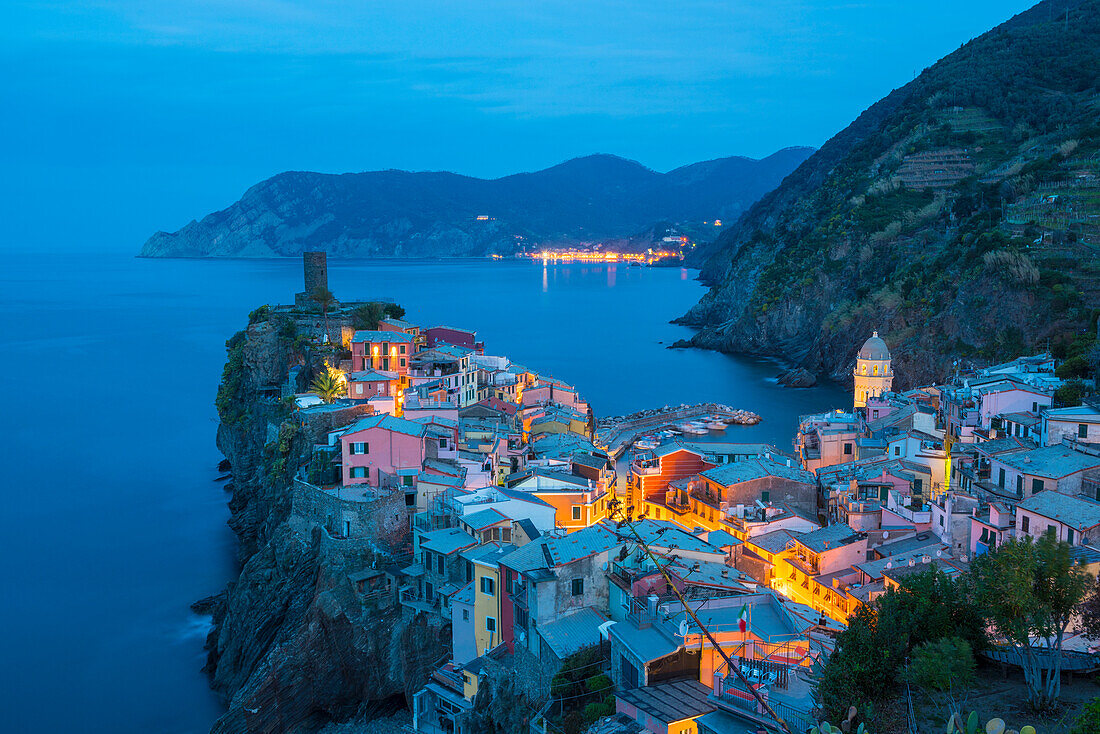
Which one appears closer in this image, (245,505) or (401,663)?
(401,663)

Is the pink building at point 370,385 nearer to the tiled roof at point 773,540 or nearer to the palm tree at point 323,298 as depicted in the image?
the palm tree at point 323,298

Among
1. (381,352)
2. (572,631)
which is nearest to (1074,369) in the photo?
(572,631)

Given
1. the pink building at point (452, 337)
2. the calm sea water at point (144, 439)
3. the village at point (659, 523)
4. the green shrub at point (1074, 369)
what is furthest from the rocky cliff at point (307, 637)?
the green shrub at point (1074, 369)

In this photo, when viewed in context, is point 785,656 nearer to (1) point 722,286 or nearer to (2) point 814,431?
(2) point 814,431

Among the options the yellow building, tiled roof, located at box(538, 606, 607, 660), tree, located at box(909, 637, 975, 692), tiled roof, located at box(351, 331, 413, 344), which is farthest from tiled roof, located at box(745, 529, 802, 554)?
tiled roof, located at box(351, 331, 413, 344)

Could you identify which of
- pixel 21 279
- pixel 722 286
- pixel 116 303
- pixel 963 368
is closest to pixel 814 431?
pixel 963 368

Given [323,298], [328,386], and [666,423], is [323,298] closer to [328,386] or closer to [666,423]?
[328,386]
